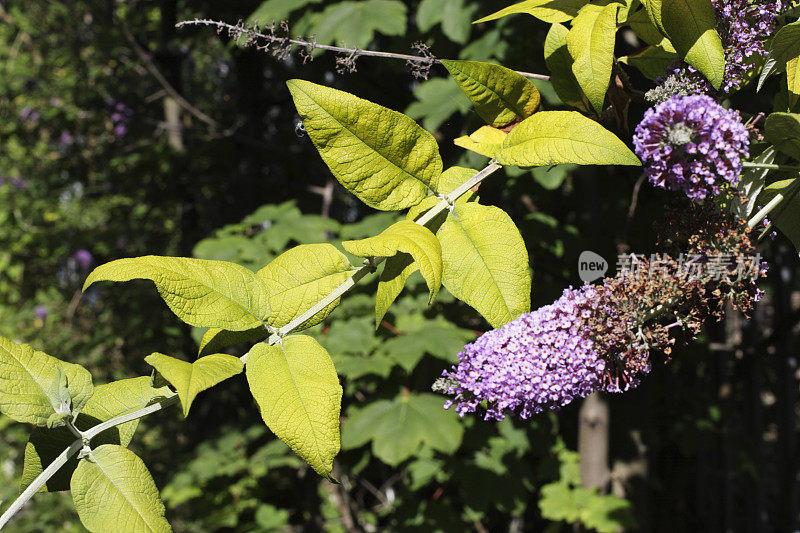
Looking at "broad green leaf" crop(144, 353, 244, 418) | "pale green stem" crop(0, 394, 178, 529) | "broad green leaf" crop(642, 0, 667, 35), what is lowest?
"pale green stem" crop(0, 394, 178, 529)

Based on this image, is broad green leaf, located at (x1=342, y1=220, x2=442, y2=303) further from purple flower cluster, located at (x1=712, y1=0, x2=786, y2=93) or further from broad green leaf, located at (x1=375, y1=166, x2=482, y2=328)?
purple flower cluster, located at (x1=712, y1=0, x2=786, y2=93)

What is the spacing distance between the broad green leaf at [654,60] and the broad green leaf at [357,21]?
169cm

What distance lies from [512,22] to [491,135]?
5.31 ft

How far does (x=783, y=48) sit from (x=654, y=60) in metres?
0.13

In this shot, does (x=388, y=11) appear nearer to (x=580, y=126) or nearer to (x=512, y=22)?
(x=512, y=22)

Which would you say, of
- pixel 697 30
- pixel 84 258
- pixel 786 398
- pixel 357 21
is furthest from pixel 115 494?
pixel 84 258

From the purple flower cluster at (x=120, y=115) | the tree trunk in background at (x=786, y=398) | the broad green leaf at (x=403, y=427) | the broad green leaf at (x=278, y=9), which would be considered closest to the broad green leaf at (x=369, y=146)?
the broad green leaf at (x=403, y=427)

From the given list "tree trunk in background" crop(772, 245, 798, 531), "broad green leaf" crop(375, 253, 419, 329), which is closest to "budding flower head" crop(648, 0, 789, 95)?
"broad green leaf" crop(375, 253, 419, 329)

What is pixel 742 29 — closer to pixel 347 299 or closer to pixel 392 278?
pixel 392 278

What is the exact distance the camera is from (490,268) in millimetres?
617

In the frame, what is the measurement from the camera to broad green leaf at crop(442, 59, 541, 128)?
0.67 metres

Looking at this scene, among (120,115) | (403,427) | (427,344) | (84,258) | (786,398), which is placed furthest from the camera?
(84,258)

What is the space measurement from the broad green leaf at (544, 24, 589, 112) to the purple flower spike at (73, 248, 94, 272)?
4.41m

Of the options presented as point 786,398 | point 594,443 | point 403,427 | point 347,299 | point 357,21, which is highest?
point 357,21
